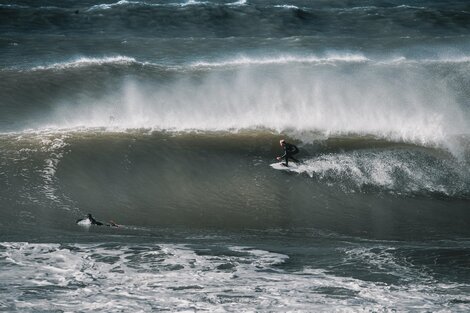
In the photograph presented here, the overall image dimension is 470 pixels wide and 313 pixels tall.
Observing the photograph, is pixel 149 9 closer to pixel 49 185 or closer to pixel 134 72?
pixel 134 72

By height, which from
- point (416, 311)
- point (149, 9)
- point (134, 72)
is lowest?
point (416, 311)

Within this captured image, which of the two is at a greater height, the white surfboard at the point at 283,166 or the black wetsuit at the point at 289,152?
the black wetsuit at the point at 289,152

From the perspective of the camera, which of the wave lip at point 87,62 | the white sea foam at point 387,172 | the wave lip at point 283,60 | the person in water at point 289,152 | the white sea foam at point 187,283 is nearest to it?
the white sea foam at point 187,283

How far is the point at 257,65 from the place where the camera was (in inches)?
1130

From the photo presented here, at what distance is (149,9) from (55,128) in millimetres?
14958

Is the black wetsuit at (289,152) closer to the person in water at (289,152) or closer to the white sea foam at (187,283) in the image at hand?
the person in water at (289,152)

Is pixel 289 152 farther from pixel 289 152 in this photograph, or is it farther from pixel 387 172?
pixel 387 172

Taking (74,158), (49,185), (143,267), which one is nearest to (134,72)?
(74,158)

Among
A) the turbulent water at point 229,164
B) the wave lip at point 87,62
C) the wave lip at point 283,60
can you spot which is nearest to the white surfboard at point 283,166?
the turbulent water at point 229,164

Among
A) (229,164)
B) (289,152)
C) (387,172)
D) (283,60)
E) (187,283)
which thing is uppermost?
(283,60)

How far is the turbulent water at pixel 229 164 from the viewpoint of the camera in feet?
48.5

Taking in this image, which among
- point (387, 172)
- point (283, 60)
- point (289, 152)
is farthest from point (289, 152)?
point (283, 60)

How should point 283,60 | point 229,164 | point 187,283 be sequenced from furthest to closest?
point 283,60 → point 229,164 → point 187,283

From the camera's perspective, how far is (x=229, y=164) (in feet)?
70.0
